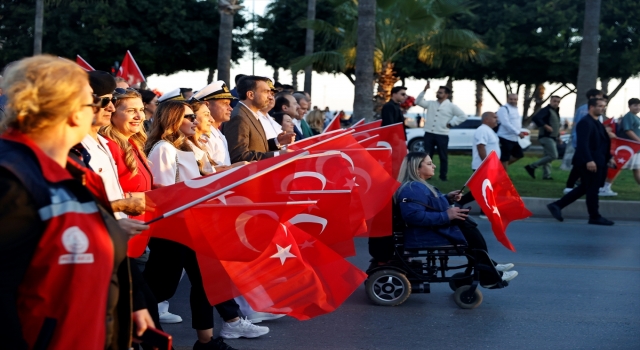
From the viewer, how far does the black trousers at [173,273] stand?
495cm

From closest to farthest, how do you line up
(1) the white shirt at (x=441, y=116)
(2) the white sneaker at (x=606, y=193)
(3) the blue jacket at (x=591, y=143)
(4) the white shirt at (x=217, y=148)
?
(4) the white shirt at (x=217, y=148) < (3) the blue jacket at (x=591, y=143) < (2) the white sneaker at (x=606, y=193) < (1) the white shirt at (x=441, y=116)

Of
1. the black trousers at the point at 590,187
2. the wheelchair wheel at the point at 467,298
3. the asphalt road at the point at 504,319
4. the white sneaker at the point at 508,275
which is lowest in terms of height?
the asphalt road at the point at 504,319

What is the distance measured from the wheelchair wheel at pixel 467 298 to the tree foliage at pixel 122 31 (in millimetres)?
38153

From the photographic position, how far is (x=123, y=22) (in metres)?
45.2

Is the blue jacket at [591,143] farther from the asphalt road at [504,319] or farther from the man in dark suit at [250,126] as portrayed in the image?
the man in dark suit at [250,126]

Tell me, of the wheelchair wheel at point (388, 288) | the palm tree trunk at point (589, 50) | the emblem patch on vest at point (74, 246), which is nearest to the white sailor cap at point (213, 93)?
the wheelchair wheel at point (388, 288)

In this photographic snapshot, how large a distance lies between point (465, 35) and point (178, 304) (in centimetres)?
→ 2242

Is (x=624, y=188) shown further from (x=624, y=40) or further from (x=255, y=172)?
(x=624, y=40)

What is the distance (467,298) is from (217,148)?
228 centimetres

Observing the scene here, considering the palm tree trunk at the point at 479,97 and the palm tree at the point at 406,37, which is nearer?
the palm tree at the point at 406,37

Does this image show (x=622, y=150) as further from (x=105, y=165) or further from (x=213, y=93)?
(x=105, y=165)

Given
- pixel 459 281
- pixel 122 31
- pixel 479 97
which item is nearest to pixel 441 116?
pixel 459 281

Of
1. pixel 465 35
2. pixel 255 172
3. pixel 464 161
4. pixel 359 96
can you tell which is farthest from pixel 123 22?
pixel 255 172

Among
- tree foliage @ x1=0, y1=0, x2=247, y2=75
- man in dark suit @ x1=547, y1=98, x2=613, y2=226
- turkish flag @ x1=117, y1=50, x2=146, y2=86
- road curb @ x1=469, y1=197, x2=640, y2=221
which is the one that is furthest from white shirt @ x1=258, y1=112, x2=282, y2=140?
tree foliage @ x1=0, y1=0, x2=247, y2=75
